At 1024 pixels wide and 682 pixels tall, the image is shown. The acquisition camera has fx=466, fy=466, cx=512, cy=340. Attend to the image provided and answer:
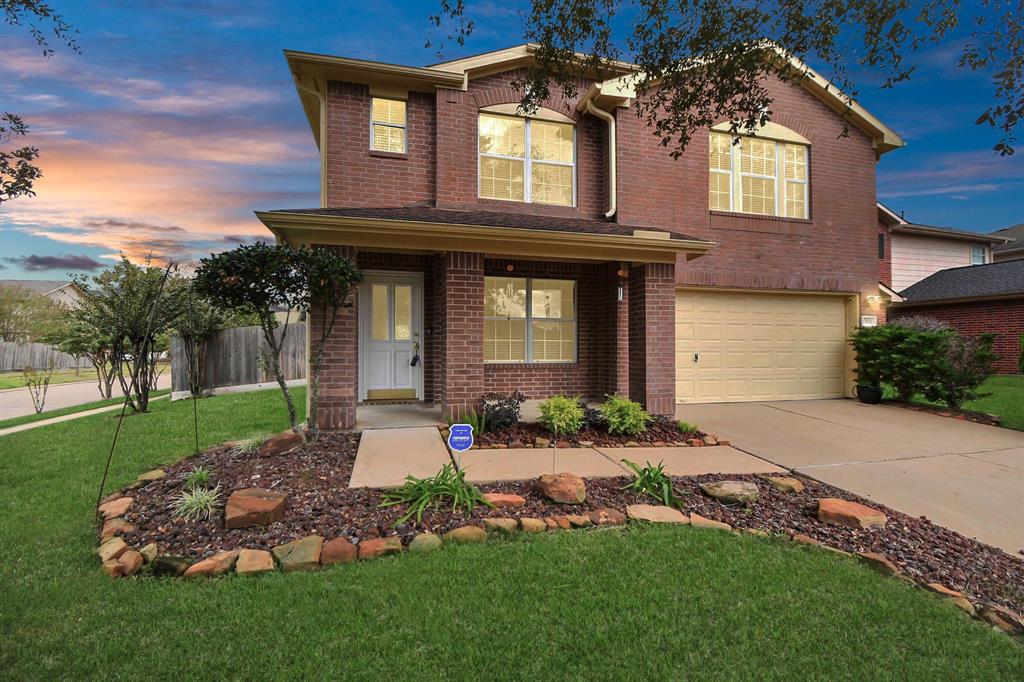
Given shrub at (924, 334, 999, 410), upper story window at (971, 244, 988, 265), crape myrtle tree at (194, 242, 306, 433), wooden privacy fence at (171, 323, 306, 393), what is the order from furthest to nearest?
upper story window at (971, 244, 988, 265) → wooden privacy fence at (171, 323, 306, 393) → shrub at (924, 334, 999, 410) → crape myrtle tree at (194, 242, 306, 433)

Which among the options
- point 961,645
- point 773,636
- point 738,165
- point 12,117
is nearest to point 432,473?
point 773,636

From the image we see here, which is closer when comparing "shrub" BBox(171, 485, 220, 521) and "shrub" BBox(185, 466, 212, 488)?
"shrub" BBox(171, 485, 220, 521)

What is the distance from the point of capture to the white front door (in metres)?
8.44

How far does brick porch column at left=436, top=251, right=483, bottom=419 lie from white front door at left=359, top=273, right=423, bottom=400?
5.83 ft

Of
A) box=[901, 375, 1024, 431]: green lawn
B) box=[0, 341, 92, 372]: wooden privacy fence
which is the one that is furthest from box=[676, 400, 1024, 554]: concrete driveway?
box=[0, 341, 92, 372]: wooden privacy fence

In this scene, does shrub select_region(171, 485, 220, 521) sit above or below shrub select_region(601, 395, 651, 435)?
below

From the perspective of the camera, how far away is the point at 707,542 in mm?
3461

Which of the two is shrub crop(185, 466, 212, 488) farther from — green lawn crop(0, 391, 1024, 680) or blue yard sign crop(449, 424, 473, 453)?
blue yard sign crop(449, 424, 473, 453)

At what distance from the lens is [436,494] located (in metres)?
4.06

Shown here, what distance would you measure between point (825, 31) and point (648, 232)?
3508mm

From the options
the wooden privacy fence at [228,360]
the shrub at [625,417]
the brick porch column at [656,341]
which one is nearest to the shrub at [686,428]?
the shrub at [625,417]

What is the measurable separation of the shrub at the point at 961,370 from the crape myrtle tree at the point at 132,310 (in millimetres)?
15151

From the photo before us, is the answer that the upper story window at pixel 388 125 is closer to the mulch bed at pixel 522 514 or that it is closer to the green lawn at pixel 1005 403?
the mulch bed at pixel 522 514

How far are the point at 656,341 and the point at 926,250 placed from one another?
18.5 meters
